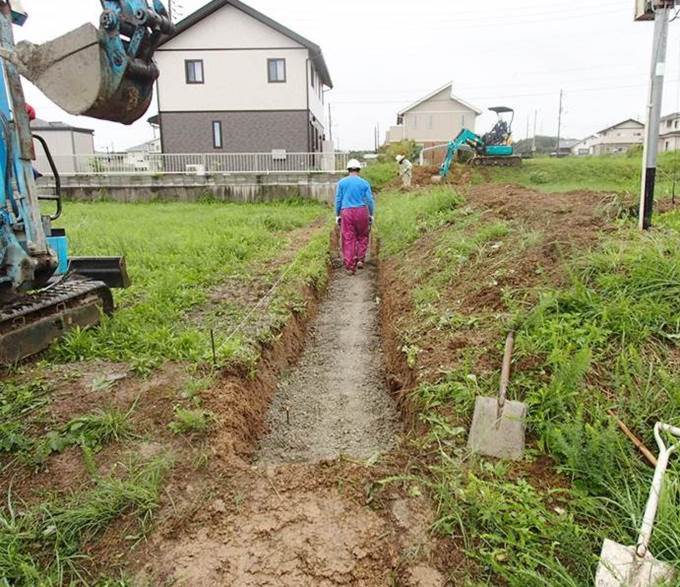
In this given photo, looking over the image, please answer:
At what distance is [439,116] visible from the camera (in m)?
38.8

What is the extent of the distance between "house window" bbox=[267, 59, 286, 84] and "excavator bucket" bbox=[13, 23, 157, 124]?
21111 millimetres

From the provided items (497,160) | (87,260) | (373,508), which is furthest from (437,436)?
(497,160)

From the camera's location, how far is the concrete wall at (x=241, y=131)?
23.0 meters

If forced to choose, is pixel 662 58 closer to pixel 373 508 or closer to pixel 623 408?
pixel 623 408

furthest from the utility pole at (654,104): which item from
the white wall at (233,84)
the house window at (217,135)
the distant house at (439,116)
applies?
the distant house at (439,116)

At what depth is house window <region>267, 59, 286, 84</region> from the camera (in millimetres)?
22578

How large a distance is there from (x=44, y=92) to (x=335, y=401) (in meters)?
3.28

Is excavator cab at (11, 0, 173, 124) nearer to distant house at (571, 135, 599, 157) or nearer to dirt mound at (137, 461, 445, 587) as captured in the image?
dirt mound at (137, 461, 445, 587)

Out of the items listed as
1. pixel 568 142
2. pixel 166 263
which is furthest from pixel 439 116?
pixel 568 142

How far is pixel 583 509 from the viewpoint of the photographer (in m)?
2.30

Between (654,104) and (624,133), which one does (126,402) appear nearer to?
(654,104)

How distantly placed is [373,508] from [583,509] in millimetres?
1021

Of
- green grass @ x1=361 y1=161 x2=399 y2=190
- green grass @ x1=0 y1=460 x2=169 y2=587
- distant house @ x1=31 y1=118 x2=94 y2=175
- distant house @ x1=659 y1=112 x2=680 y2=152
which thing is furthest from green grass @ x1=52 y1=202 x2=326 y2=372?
distant house @ x1=659 y1=112 x2=680 y2=152

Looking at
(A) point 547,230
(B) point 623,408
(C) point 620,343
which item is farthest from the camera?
(A) point 547,230
